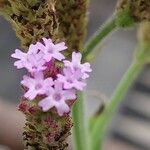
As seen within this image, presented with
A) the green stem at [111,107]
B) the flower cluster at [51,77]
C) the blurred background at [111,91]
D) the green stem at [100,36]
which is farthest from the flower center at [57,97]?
the blurred background at [111,91]

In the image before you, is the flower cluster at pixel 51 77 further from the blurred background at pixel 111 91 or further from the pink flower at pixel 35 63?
the blurred background at pixel 111 91

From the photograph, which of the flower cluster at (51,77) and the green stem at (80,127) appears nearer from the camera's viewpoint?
the flower cluster at (51,77)

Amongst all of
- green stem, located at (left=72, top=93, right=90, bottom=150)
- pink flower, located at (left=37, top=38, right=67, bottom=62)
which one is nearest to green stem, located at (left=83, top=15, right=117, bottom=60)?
green stem, located at (left=72, top=93, right=90, bottom=150)

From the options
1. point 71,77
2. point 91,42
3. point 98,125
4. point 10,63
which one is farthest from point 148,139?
point 71,77

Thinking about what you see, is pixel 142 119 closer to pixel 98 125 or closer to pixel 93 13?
pixel 93 13

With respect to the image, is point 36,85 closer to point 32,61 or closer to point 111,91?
point 32,61

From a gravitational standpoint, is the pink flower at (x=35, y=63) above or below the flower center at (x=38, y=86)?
above

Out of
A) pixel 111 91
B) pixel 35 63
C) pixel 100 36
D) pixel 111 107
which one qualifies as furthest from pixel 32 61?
pixel 111 91

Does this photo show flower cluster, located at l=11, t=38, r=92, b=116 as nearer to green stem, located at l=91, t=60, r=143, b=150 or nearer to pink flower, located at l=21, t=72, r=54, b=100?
pink flower, located at l=21, t=72, r=54, b=100
